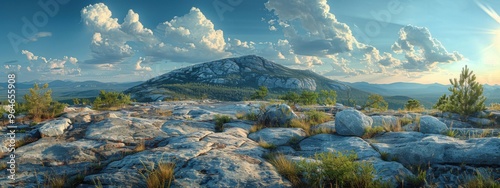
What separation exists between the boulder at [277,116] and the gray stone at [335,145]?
169 inches

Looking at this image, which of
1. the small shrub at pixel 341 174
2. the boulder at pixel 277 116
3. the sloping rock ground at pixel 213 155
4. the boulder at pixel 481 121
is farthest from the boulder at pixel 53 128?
the boulder at pixel 481 121

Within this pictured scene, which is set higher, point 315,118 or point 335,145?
point 315,118

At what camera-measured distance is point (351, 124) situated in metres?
13.5

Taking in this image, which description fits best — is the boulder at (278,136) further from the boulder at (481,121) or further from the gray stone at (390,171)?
the boulder at (481,121)

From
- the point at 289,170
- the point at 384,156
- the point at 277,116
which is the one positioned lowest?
the point at 289,170

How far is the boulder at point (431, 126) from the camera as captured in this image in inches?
511

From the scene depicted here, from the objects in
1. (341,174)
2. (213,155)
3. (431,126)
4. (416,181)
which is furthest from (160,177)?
(431,126)

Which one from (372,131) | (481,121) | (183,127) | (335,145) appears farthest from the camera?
(481,121)

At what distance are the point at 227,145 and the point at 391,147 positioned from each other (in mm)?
6762

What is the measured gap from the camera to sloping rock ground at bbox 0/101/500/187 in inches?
303

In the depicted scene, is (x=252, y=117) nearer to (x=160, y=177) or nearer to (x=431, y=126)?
(x=431, y=126)

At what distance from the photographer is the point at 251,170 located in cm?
830

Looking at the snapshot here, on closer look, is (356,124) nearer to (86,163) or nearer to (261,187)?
(261,187)

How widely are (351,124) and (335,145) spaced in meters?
2.32
